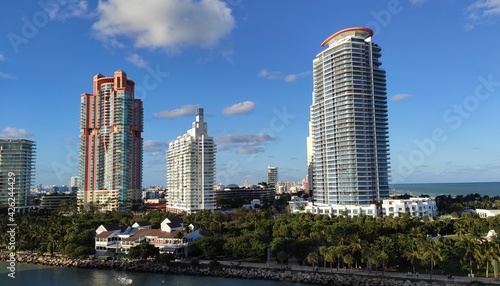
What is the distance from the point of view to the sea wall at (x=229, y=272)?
33.1m

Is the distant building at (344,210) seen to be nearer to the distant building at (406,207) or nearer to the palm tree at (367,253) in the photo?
the distant building at (406,207)

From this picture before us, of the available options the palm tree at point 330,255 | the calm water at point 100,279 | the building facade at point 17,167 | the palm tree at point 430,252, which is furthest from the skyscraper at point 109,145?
the palm tree at point 430,252

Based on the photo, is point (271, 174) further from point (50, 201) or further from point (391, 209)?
point (391, 209)

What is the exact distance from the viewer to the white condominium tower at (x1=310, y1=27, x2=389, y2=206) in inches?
2948

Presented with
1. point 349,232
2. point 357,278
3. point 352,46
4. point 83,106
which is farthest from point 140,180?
point 357,278

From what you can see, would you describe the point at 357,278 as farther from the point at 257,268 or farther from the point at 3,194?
the point at 3,194

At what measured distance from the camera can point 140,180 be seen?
11319 cm

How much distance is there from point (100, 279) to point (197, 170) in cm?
5289

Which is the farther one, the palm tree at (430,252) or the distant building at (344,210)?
the distant building at (344,210)

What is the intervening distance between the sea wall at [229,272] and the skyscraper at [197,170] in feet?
145

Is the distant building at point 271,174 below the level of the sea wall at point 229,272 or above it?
above

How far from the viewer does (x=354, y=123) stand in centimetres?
7494

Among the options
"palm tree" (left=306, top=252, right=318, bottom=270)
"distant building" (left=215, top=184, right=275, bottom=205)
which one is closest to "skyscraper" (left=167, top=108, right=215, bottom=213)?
"distant building" (left=215, top=184, right=275, bottom=205)

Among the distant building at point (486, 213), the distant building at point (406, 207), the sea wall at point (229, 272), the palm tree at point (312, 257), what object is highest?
the distant building at point (406, 207)
